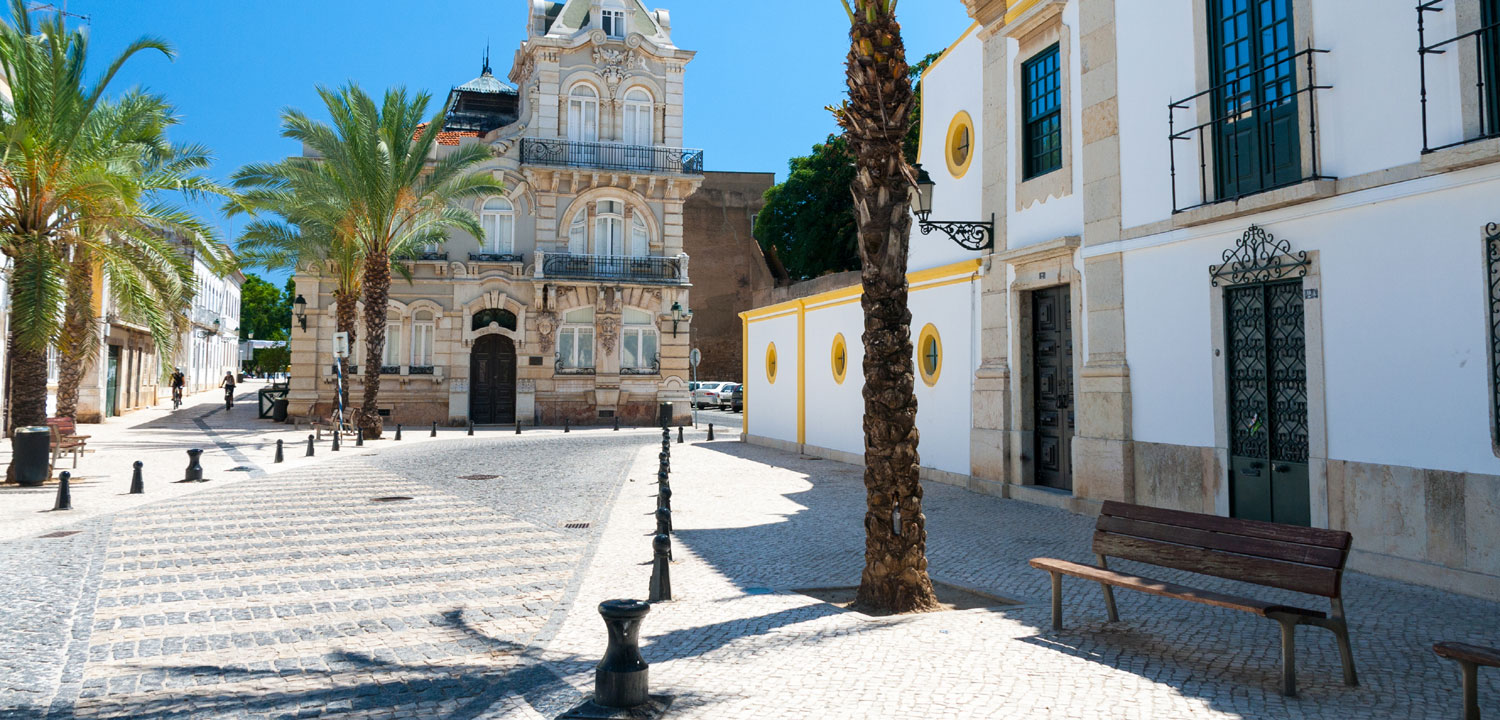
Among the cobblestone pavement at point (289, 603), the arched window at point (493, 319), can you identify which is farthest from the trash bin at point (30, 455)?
the arched window at point (493, 319)

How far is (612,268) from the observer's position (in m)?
31.9

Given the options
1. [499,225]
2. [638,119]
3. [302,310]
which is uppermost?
[638,119]

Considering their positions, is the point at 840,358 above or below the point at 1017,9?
below

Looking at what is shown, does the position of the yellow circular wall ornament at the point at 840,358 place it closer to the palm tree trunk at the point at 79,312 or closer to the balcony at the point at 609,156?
the palm tree trunk at the point at 79,312

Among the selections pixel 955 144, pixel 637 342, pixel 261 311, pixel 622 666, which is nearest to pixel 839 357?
pixel 955 144

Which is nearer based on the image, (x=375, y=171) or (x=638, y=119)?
(x=375, y=171)

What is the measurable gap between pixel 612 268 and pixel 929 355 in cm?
1873

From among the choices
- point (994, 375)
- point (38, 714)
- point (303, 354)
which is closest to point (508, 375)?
point (303, 354)

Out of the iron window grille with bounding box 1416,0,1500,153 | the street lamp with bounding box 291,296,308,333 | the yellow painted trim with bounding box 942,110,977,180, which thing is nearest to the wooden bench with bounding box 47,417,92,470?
the street lamp with bounding box 291,296,308,333

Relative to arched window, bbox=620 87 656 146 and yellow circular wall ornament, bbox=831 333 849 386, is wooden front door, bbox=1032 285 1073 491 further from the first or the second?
arched window, bbox=620 87 656 146

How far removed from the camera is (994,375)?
13.0 metres

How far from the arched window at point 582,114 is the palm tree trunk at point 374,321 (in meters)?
9.37

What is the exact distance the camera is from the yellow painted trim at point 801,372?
19859 millimetres

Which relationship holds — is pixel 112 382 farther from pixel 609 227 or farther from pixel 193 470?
pixel 193 470
